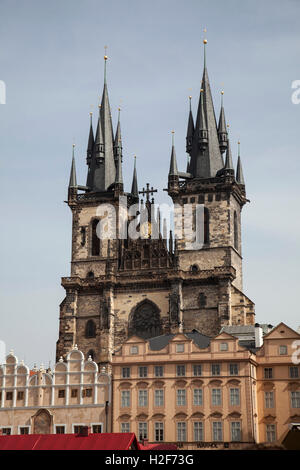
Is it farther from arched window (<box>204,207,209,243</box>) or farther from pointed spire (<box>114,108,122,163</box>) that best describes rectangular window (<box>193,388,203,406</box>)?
pointed spire (<box>114,108,122,163</box>)

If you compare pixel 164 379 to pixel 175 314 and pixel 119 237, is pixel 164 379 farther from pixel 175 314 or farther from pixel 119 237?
pixel 119 237

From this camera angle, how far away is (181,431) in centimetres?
5388

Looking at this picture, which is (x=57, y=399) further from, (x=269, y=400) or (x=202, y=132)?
(x=202, y=132)

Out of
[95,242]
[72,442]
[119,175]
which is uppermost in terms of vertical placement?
[119,175]

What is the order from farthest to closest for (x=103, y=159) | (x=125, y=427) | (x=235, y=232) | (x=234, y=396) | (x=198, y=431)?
(x=103, y=159) < (x=235, y=232) < (x=125, y=427) < (x=234, y=396) < (x=198, y=431)

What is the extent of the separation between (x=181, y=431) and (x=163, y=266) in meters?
23.6

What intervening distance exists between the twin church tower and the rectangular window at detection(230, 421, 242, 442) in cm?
1758

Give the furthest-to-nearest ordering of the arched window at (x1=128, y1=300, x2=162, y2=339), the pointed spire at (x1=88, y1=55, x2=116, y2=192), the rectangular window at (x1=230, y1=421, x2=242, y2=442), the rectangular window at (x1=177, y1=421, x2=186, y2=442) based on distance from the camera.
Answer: the pointed spire at (x1=88, y1=55, x2=116, y2=192) < the arched window at (x1=128, y1=300, x2=162, y2=339) < the rectangular window at (x1=177, y1=421, x2=186, y2=442) < the rectangular window at (x1=230, y1=421, x2=242, y2=442)

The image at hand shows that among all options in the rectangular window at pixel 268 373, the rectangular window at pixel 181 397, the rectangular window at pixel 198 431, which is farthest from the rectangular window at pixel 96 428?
the rectangular window at pixel 268 373

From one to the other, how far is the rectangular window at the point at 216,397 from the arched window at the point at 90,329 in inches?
870

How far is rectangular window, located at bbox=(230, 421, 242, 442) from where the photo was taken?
52688mm

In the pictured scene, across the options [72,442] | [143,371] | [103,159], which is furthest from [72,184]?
[72,442]

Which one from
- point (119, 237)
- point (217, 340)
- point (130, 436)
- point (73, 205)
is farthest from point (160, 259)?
point (130, 436)

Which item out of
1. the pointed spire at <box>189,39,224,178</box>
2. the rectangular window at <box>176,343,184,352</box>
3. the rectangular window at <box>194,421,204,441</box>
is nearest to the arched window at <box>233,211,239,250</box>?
the pointed spire at <box>189,39,224,178</box>
